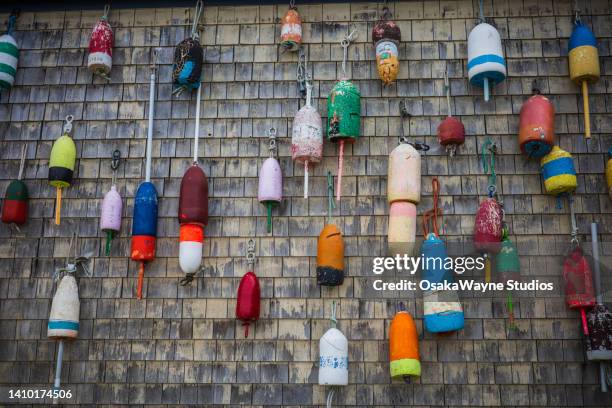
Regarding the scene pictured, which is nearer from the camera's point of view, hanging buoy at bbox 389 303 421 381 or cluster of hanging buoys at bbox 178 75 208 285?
hanging buoy at bbox 389 303 421 381

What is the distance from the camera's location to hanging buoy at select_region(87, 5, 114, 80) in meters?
6.20

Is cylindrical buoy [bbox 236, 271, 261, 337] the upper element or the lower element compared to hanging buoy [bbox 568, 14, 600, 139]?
lower

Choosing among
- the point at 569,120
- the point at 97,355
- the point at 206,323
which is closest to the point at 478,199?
the point at 569,120

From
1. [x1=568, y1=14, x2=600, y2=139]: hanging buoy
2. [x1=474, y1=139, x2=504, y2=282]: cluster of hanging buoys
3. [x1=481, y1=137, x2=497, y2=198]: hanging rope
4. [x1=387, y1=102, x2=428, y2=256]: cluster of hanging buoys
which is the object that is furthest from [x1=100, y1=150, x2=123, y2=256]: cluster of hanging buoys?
[x1=568, y1=14, x2=600, y2=139]: hanging buoy

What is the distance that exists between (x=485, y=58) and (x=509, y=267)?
1.70 metres

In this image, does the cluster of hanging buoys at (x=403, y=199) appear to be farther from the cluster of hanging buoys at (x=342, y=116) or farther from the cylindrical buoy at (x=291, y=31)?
the cylindrical buoy at (x=291, y=31)

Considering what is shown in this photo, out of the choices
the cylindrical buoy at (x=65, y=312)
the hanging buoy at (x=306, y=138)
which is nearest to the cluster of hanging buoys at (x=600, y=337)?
the hanging buoy at (x=306, y=138)

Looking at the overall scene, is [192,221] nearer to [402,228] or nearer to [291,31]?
[402,228]

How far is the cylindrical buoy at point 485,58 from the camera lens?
230 inches

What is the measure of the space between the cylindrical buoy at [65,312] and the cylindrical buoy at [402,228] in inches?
99.0

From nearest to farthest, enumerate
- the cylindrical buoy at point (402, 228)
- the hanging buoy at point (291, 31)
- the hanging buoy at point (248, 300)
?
the hanging buoy at point (248, 300) < the cylindrical buoy at point (402, 228) < the hanging buoy at point (291, 31)

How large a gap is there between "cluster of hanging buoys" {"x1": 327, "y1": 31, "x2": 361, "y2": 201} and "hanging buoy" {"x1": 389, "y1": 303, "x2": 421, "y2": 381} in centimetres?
113

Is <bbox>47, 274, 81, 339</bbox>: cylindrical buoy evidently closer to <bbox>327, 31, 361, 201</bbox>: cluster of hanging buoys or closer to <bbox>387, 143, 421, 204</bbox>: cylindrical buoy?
<bbox>327, 31, 361, 201</bbox>: cluster of hanging buoys

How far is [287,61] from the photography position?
6.23 metres
